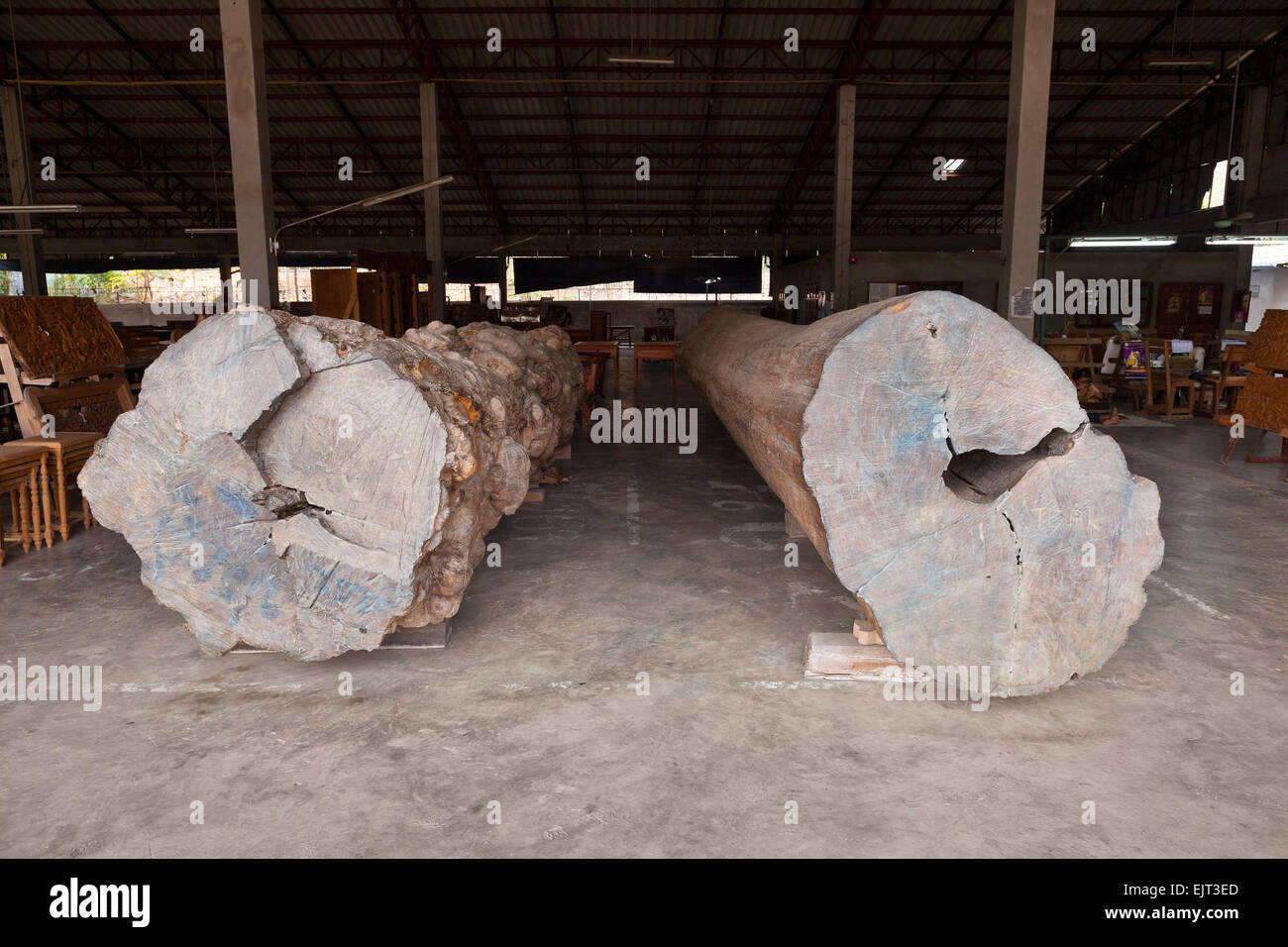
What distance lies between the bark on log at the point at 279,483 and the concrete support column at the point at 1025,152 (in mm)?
9275

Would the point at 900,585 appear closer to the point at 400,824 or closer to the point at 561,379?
the point at 400,824

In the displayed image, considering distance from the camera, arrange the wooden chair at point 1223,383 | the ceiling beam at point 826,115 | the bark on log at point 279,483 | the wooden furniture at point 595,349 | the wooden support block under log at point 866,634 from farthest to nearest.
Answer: the ceiling beam at point 826,115 → the wooden furniture at point 595,349 → the wooden chair at point 1223,383 → the wooden support block under log at point 866,634 → the bark on log at point 279,483

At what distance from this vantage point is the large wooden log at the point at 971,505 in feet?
9.53

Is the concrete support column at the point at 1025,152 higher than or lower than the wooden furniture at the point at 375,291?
higher

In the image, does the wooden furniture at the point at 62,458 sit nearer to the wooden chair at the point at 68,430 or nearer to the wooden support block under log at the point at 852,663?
the wooden chair at the point at 68,430

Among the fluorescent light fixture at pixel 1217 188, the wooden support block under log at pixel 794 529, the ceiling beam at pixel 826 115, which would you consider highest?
the ceiling beam at pixel 826 115

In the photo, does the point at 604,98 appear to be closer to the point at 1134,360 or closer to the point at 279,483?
the point at 1134,360

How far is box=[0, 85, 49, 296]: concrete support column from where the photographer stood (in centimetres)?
1345

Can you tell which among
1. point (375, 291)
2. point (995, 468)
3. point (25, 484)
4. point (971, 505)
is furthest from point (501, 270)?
point (971, 505)

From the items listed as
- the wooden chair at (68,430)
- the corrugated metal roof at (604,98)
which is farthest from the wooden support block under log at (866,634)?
the corrugated metal roof at (604,98)

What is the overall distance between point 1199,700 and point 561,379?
5672 mm

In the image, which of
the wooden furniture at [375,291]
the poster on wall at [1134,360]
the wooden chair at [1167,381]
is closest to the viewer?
the wooden furniture at [375,291]

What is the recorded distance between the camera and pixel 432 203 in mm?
15547

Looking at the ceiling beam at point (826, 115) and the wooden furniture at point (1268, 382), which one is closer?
the wooden furniture at point (1268, 382)
